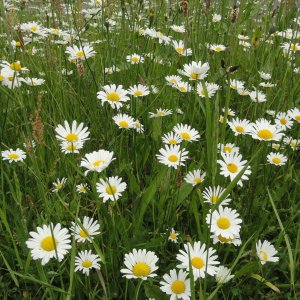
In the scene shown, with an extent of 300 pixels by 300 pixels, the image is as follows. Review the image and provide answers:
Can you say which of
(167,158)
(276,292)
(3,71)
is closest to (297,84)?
(167,158)

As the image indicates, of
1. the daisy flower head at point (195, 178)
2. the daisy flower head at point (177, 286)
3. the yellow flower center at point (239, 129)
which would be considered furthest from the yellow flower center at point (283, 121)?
the daisy flower head at point (177, 286)

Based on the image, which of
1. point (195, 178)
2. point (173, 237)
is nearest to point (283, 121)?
point (195, 178)

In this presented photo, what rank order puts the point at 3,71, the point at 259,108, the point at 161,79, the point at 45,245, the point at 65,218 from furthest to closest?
the point at 161,79, the point at 259,108, the point at 3,71, the point at 65,218, the point at 45,245

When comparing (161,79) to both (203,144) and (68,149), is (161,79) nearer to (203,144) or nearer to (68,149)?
(203,144)

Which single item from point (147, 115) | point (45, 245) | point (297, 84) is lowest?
point (45, 245)

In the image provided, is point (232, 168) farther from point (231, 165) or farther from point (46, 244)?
point (46, 244)

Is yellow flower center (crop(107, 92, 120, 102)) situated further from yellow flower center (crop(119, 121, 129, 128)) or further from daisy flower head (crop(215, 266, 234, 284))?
daisy flower head (crop(215, 266, 234, 284))

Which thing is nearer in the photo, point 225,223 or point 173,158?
point 225,223
